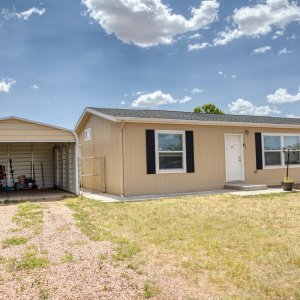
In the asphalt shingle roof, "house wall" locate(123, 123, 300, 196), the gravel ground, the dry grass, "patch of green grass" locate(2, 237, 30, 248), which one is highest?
the asphalt shingle roof

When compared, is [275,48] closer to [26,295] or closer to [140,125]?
[140,125]

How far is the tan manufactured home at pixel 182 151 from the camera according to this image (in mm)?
8969

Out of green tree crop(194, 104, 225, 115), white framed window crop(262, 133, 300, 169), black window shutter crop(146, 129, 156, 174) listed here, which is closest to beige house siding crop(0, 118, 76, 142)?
black window shutter crop(146, 129, 156, 174)

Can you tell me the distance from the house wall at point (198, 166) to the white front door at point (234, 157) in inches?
7.0

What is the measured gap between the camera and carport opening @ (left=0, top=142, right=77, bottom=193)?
13.0 m

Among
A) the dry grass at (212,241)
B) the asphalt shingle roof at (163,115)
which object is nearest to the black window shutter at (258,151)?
the asphalt shingle roof at (163,115)

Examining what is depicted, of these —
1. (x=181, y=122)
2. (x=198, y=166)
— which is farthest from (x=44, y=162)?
(x=198, y=166)

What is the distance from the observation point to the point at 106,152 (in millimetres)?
10156

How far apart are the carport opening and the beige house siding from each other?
2.84m

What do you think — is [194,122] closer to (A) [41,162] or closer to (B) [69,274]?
(B) [69,274]

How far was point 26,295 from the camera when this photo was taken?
2502 millimetres

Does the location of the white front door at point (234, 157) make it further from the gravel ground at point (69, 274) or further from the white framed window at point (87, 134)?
the gravel ground at point (69, 274)

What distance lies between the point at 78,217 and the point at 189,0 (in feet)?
28.9

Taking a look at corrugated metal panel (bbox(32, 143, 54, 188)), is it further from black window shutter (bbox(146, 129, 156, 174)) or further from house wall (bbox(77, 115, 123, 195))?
black window shutter (bbox(146, 129, 156, 174))
